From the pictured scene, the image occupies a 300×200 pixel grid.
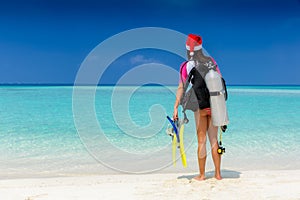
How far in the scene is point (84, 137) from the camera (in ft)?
30.8

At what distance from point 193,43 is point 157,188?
1.83 metres

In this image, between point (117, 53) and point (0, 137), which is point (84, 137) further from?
point (117, 53)

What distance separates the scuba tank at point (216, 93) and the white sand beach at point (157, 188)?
2.71 ft

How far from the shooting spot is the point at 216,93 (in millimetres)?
4301

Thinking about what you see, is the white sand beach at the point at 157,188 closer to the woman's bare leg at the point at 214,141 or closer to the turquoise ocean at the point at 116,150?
the woman's bare leg at the point at 214,141

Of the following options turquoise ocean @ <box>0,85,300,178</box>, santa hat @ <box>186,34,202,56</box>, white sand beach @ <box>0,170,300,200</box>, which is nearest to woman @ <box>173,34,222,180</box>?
santa hat @ <box>186,34,202,56</box>

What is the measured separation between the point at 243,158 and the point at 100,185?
11.3 ft

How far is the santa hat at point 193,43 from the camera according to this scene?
4375mm

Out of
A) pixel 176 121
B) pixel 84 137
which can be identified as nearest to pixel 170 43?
pixel 176 121

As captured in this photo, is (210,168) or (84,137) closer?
(210,168)

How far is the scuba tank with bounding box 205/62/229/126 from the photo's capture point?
14.1 feet

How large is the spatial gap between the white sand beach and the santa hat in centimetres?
166

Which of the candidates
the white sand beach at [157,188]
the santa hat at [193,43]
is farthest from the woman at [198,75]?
the white sand beach at [157,188]

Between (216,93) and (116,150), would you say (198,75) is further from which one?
(116,150)
